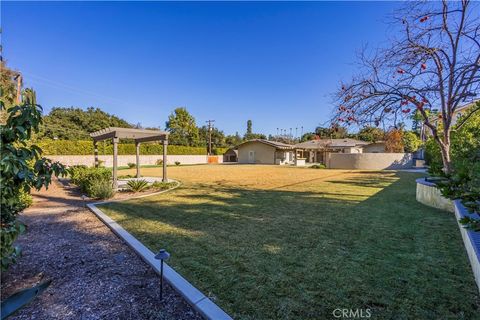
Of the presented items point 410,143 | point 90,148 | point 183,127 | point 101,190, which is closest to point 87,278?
point 101,190

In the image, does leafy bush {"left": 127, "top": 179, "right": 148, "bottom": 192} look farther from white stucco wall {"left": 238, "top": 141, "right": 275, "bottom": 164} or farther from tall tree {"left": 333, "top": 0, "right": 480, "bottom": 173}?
white stucco wall {"left": 238, "top": 141, "right": 275, "bottom": 164}

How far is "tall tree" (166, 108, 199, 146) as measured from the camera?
1671 inches

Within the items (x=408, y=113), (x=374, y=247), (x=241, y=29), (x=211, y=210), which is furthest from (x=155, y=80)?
(x=374, y=247)

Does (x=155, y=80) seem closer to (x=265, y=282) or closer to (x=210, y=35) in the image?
(x=210, y=35)

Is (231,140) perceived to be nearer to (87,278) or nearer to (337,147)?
(337,147)

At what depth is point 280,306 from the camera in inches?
91.7

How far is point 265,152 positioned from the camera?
113ft

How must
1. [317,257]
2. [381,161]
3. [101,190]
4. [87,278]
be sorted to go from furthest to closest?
[381,161]
[101,190]
[317,257]
[87,278]

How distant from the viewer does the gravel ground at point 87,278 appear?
2.30 metres

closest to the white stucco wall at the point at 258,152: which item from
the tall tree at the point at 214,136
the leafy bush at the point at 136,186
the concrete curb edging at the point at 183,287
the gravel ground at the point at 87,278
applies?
the tall tree at the point at 214,136

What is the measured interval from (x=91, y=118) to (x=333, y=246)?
43.9 m

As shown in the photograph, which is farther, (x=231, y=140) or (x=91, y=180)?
(x=231, y=140)

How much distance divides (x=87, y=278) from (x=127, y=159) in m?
28.0

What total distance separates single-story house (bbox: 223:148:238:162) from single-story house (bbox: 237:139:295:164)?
289cm
